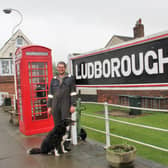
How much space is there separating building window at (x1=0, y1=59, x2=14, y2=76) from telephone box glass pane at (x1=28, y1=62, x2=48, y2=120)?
14523mm

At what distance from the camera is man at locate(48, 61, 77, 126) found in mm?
4570

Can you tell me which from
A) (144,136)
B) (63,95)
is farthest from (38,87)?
(144,136)

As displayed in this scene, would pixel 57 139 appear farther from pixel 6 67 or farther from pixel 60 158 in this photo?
pixel 6 67

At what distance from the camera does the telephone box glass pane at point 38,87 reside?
655 cm

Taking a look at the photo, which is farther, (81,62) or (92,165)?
(81,62)

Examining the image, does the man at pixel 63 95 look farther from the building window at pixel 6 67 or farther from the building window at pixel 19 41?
the building window at pixel 19 41

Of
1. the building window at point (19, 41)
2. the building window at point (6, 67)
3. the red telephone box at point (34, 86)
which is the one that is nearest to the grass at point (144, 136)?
the red telephone box at point (34, 86)

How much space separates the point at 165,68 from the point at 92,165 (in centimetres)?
218

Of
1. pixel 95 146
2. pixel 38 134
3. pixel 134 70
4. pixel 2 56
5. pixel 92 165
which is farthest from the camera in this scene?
pixel 2 56

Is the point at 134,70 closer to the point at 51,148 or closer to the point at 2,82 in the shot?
the point at 51,148

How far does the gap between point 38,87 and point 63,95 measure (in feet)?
7.52

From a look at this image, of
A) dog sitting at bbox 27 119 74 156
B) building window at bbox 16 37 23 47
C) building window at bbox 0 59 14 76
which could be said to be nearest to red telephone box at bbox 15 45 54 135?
dog sitting at bbox 27 119 74 156

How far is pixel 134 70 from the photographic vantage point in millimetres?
3248

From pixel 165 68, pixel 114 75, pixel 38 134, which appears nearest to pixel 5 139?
pixel 38 134
